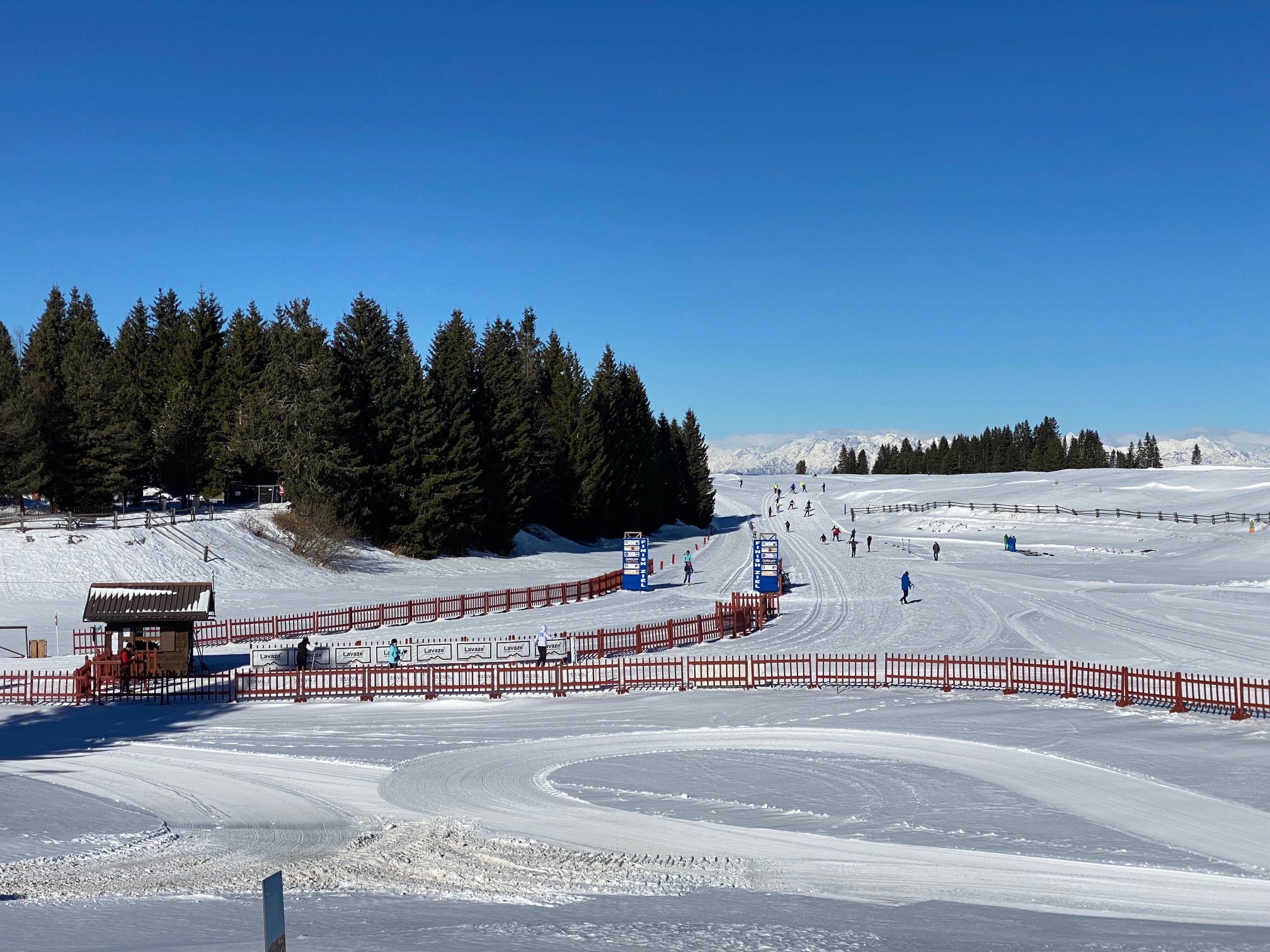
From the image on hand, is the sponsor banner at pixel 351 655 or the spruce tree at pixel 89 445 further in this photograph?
the spruce tree at pixel 89 445

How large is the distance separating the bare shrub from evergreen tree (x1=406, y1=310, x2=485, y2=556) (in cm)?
539

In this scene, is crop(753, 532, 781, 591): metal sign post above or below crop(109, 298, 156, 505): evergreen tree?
below

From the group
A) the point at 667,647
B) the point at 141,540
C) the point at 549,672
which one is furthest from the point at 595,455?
the point at 549,672

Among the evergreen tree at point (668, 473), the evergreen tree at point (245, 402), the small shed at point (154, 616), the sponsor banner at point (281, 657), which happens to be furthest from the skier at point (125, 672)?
the evergreen tree at point (668, 473)

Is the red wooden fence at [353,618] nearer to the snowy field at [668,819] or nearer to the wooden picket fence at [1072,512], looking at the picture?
the snowy field at [668,819]

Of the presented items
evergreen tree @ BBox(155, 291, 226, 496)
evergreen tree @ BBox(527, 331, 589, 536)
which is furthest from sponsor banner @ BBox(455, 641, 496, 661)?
evergreen tree @ BBox(527, 331, 589, 536)

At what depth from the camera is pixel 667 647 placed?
107 feet

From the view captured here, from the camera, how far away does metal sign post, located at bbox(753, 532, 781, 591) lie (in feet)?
139

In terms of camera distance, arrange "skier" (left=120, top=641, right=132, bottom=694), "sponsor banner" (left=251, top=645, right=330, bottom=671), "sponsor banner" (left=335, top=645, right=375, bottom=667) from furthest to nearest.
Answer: "sponsor banner" (left=251, top=645, right=330, bottom=671) < "sponsor banner" (left=335, top=645, right=375, bottom=667) < "skier" (left=120, top=641, right=132, bottom=694)

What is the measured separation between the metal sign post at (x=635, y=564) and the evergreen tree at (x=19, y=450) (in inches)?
1196

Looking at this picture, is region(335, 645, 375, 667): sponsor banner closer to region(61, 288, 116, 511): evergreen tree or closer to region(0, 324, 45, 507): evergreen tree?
region(0, 324, 45, 507): evergreen tree

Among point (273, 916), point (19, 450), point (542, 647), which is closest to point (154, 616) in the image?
point (542, 647)

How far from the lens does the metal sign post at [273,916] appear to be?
487 cm

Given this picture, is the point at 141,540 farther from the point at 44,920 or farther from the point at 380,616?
the point at 44,920
